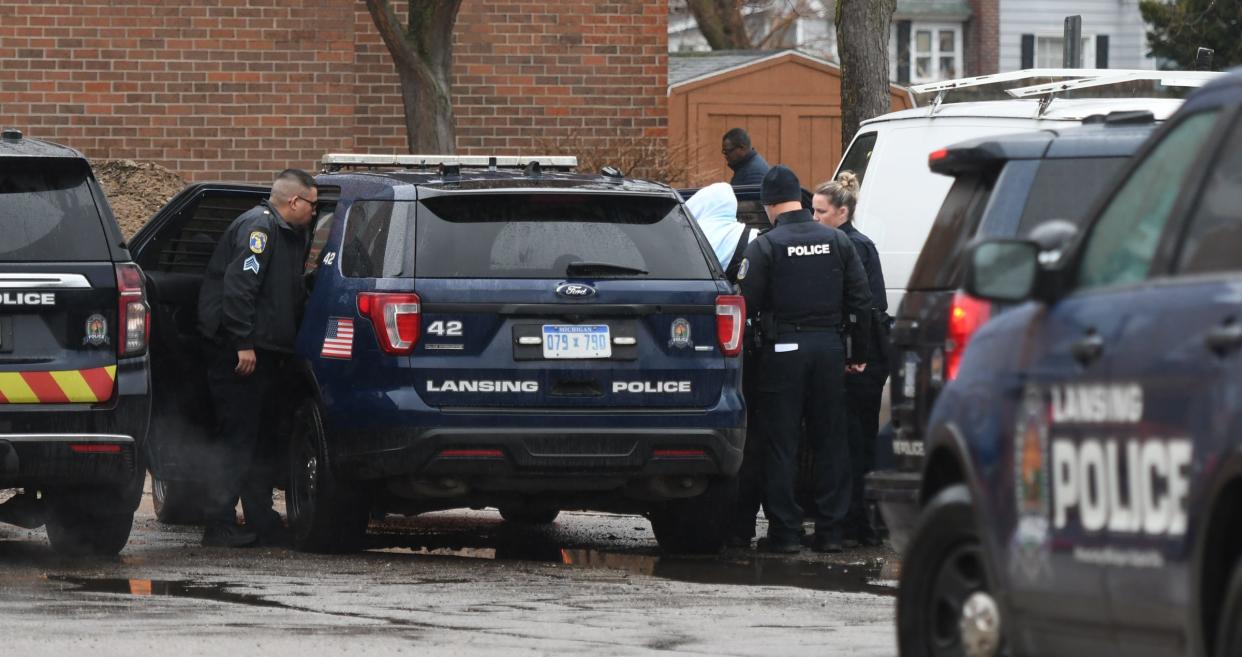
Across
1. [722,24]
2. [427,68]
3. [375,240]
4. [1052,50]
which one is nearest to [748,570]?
[375,240]

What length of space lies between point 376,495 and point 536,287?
1278 millimetres

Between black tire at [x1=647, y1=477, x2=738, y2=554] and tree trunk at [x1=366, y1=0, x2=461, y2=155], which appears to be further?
tree trunk at [x1=366, y1=0, x2=461, y2=155]

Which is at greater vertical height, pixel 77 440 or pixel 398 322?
pixel 398 322

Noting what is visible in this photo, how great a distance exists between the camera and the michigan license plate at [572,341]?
9.65 metres

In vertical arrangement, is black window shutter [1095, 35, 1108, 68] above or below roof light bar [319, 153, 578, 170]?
below

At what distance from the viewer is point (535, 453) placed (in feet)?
31.5

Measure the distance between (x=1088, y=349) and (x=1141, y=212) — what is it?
37 centimetres

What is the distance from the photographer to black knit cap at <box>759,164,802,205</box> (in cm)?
1098

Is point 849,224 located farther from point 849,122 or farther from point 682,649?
point 849,122

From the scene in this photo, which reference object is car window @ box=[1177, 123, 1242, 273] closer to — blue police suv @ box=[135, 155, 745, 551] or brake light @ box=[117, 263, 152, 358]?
blue police suv @ box=[135, 155, 745, 551]

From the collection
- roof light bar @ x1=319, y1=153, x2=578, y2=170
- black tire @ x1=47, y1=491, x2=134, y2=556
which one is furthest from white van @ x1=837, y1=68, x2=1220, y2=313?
black tire @ x1=47, y1=491, x2=134, y2=556

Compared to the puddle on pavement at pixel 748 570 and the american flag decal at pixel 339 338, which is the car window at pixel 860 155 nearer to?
the puddle on pavement at pixel 748 570

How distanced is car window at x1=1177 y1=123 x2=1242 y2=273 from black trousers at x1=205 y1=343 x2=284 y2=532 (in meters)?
6.54

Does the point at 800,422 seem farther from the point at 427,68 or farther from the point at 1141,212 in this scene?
the point at 427,68
